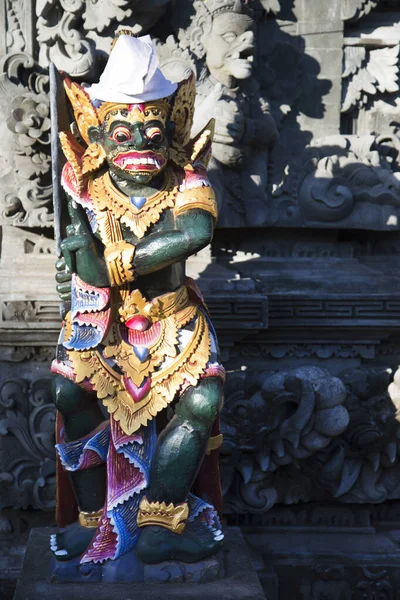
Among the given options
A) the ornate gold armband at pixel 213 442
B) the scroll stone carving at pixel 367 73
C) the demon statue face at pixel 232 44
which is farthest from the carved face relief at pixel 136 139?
the scroll stone carving at pixel 367 73

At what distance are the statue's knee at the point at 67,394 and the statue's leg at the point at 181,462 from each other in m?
0.43

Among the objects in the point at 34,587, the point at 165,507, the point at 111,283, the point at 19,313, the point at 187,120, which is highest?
the point at 187,120

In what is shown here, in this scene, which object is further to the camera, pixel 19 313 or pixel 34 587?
pixel 19 313

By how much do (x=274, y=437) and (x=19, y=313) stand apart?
164cm

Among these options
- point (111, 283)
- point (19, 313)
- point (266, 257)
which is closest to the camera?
point (111, 283)

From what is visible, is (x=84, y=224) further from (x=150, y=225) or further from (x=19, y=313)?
(x=19, y=313)

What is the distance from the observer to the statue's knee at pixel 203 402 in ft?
14.5

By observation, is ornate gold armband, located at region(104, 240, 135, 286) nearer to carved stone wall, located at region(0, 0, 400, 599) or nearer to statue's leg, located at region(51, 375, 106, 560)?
statue's leg, located at region(51, 375, 106, 560)

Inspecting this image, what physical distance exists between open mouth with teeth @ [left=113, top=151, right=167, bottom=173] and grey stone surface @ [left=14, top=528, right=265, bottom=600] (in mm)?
1786

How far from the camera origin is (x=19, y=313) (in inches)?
222

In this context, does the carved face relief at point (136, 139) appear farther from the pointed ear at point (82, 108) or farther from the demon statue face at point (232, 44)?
the demon statue face at point (232, 44)

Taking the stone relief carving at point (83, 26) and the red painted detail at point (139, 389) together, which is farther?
the stone relief carving at point (83, 26)

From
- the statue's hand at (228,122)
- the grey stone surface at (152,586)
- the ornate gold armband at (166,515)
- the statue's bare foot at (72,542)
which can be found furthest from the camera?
the statue's hand at (228,122)

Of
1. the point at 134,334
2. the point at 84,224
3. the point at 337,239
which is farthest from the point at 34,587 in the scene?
the point at 337,239
